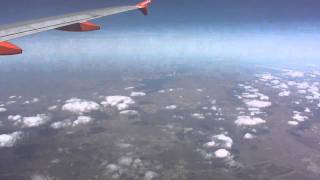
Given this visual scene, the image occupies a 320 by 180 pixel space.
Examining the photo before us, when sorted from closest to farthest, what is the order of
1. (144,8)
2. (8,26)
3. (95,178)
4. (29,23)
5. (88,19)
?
(8,26) < (29,23) < (88,19) < (144,8) < (95,178)

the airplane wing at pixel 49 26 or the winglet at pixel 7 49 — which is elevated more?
the airplane wing at pixel 49 26

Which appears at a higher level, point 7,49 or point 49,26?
point 49,26

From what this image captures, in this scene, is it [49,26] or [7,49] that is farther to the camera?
[49,26]

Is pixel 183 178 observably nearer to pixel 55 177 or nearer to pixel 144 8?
pixel 55 177

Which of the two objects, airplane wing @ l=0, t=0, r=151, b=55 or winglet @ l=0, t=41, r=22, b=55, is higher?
airplane wing @ l=0, t=0, r=151, b=55

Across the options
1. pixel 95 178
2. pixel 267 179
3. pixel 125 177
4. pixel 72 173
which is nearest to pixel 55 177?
pixel 72 173

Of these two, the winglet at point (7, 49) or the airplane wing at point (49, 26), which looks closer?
the winglet at point (7, 49)

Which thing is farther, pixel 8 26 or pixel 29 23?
pixel 29 23

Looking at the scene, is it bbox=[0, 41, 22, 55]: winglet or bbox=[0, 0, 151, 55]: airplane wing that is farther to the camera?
bbox=[0, 0, 151, 55]: airplane wing
